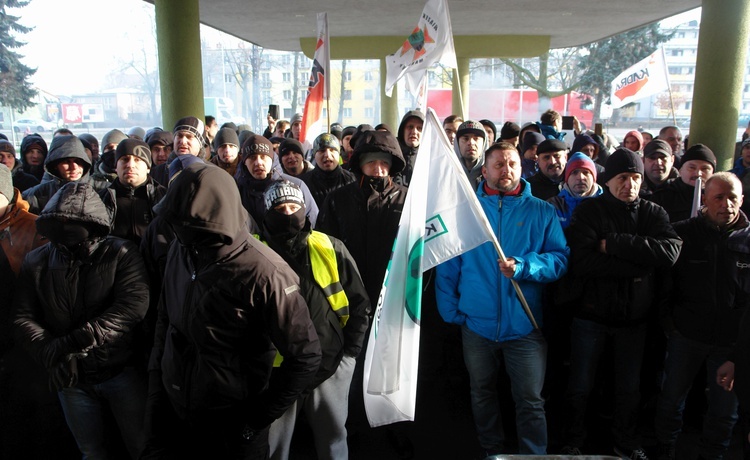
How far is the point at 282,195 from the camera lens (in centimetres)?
287

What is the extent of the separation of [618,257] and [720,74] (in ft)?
18.7

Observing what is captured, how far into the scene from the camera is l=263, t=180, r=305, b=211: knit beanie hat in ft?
9.39

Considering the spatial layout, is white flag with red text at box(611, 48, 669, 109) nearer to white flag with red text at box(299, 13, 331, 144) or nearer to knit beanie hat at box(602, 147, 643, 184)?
white flag with red text at box(299, 13, 331, 144)

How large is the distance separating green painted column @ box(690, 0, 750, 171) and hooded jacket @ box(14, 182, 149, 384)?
775cm

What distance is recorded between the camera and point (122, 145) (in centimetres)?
407

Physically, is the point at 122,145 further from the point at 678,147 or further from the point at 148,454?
the point at 678,147

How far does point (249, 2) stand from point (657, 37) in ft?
112

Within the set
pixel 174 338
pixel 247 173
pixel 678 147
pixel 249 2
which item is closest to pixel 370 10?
pixel 249 2

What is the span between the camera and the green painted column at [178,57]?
337 inches

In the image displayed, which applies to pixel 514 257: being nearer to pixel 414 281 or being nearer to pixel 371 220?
pixel 414 281

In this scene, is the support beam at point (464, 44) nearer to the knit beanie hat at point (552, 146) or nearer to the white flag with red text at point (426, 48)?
the white flag with red text at point (426, 48)

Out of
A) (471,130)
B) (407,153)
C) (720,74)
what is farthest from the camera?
(720,74)

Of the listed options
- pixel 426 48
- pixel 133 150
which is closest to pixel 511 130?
pixel 426 48

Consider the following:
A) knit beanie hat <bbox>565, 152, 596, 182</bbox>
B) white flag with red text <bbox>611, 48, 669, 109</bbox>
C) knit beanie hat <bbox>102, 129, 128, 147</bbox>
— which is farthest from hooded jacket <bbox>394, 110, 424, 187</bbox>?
white flag with red text <bbox>611, 48, 669, 109</bbox>
